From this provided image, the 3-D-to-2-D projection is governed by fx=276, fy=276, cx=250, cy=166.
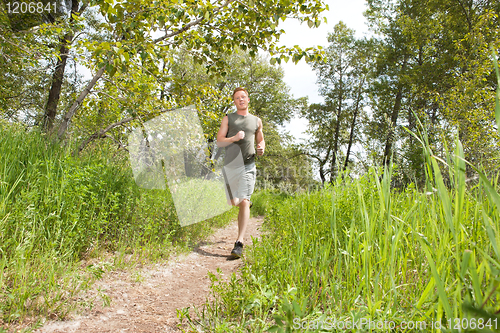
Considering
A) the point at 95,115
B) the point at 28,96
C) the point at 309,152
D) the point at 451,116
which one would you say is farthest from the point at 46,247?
the point at 309,152

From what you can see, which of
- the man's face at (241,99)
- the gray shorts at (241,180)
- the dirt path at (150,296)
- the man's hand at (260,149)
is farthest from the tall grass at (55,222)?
the man's face at (241,99)

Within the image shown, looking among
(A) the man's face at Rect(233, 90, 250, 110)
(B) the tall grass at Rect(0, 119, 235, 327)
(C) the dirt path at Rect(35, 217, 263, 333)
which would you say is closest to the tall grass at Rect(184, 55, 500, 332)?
(C) the dirt path at Rect(35, 217, 263, 333)

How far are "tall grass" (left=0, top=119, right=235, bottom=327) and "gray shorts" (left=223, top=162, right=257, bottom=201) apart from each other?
1.07 meters

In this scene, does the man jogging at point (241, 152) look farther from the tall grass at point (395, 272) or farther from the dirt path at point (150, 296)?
the tall grass at point (395, 272)

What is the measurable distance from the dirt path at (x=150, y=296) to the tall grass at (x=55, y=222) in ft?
0.59

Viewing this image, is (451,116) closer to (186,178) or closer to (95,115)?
(186,178)

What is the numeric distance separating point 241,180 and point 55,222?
2531 mm

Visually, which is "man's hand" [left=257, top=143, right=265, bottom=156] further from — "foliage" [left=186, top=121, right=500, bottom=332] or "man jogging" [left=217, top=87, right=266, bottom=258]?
"foliage" [left=186, top=121, right=500, bottom=332]

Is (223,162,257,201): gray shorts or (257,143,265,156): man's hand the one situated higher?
(257,143,265,156): man's hand

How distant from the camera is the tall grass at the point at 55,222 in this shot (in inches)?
78.2

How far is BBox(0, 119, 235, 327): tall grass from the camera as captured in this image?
1986mm

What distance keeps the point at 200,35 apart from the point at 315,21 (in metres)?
1.71

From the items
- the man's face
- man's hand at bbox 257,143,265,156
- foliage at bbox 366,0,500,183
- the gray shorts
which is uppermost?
foliage at bbox 366,0,500,183

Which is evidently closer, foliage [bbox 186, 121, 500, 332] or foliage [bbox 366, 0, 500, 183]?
foliage [bbox 186, 121, 500, 332]
